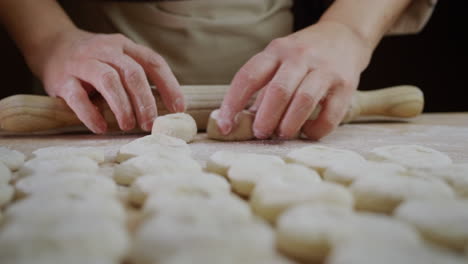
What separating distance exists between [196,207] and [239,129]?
0.86 meters

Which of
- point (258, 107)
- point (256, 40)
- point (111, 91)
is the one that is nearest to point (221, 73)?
point (256, 40)

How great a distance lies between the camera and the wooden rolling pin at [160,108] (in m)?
1.56

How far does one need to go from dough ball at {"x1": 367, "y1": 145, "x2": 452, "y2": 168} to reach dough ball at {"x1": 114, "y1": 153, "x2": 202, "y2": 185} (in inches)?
21.6

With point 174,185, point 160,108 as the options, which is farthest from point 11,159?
point 160,108

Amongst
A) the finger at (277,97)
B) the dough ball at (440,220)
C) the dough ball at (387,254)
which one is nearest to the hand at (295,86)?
the finger at (277,97)

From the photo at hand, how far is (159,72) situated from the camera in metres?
1.53

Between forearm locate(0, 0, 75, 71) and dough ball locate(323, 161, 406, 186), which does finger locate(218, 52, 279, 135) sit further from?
forearm locate(0, 0, 75, 71)

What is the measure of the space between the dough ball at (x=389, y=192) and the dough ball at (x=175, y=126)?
78 centimetres

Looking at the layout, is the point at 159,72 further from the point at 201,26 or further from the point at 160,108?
the point at 201,26

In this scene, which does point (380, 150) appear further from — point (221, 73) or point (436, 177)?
point (221, 73)

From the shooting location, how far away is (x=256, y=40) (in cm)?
230

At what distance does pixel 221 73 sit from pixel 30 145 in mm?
1159

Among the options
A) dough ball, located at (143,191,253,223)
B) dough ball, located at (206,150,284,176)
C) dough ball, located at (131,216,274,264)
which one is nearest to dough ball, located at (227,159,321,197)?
dough ball, located at (206,150,284,176)

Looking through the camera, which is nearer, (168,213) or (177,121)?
(168,213)
